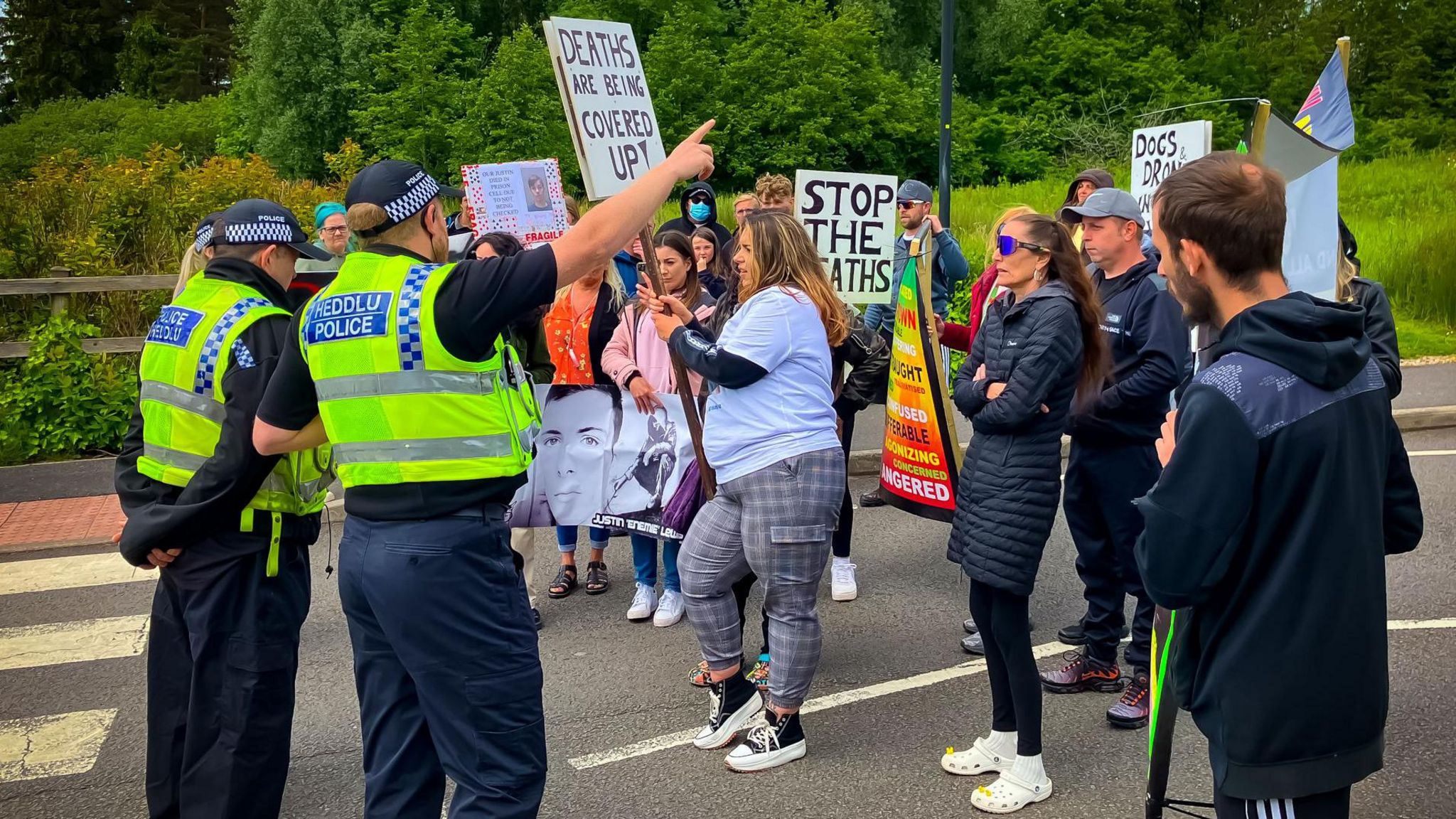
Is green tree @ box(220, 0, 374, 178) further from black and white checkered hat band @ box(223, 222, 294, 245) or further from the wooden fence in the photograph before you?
black and white checkered hat band @ box(223, 222, 294, 245)

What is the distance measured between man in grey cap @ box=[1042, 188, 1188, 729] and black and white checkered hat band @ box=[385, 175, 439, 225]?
2666 mm

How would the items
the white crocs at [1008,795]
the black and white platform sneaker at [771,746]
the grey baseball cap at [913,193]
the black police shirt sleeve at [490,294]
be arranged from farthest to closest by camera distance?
the grey baseball cap at [913,193]
the black and white platform sneaker at [771,746]
the white crocs at [1008,795]
the black police shirt sleeve at [490,294]

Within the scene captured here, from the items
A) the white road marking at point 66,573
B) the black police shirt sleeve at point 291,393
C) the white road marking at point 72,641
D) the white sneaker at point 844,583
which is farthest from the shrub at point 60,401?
the black police shirt sleeve at point 291,393

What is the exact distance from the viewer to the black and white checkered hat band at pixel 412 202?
10.2 ft

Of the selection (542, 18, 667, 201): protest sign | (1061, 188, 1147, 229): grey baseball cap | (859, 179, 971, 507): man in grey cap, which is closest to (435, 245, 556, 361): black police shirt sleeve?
(542, 18, 667, 201): protest sign

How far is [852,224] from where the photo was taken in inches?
289

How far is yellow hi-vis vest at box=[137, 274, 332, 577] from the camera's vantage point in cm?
351

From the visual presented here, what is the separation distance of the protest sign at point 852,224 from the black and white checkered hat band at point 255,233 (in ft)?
13.1

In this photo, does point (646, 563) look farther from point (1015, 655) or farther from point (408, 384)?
point (408, 384)

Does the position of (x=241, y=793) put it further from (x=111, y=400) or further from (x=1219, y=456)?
(x=111, y=400)

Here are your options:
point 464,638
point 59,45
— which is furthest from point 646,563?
point 59,45

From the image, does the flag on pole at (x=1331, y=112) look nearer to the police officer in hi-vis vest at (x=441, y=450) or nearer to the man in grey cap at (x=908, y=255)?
the police officer in hi-vis vest at (x=441, y=450)

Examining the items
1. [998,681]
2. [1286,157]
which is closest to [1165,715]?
[998,681]

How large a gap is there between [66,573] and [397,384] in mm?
5350
